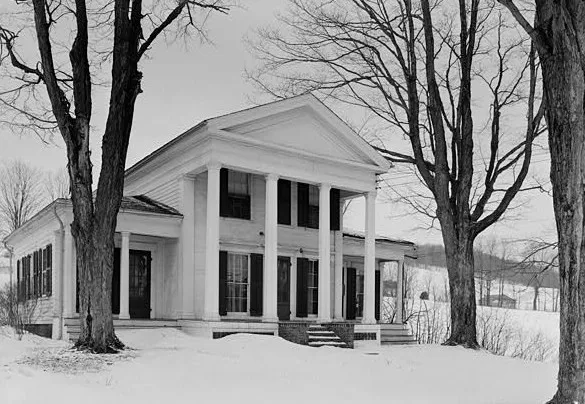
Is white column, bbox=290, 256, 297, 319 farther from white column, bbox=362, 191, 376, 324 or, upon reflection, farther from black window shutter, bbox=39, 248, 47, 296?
black window shutter, bbox=39, 248, 47, 296

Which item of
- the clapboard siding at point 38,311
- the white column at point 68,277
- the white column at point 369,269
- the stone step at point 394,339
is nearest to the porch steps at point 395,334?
the stone step at point 394,339

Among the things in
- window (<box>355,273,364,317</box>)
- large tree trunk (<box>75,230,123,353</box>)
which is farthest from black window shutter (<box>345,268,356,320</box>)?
large tree trunk (<box>75,230,123,353</box>)

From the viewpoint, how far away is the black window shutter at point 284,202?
19250 mm

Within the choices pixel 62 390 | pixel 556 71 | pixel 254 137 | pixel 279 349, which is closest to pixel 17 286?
pixel 254 137

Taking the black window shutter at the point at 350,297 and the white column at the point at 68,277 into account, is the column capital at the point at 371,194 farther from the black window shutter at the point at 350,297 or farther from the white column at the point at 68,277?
the white column at the point at 68,277

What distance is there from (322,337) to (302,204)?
15.0 ft

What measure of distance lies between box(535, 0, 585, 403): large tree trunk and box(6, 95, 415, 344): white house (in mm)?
9249

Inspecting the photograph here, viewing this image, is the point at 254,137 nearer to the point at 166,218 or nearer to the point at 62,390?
the point at 166,218

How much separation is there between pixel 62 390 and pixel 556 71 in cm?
790

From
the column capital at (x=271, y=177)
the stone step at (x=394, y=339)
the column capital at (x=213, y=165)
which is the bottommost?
the stone step at (x=394, y=339)

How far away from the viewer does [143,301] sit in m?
18.6

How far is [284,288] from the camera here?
19.9 meters

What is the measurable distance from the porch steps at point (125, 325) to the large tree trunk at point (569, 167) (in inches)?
441

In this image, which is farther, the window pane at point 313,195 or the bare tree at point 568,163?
the window pane at point 313,195
